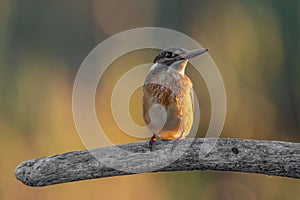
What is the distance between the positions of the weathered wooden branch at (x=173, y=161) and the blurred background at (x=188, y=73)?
96 cm

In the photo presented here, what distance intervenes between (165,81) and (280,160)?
1.30ft

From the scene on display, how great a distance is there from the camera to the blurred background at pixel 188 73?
8.80ft

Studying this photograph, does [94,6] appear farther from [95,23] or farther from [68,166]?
[68,166]

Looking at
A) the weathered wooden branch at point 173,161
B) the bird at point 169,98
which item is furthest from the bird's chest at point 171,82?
the weathered wooden branch at point 173,161

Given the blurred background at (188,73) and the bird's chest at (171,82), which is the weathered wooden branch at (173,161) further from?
the blurred background at (188,73)

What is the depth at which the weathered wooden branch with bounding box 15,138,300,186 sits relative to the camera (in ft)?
5.14

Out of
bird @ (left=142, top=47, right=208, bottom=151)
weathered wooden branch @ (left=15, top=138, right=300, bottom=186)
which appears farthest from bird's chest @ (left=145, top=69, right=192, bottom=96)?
weathered wooden branch @ (left=15, top=138, right=300, bottom=186)

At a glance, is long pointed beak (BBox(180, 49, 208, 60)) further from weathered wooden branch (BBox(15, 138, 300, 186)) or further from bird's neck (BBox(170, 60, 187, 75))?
weathered wooden branch (BBox(15, 138, 300, 186))

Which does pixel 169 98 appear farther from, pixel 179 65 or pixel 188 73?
pixel 188 73

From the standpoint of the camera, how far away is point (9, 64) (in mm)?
2797

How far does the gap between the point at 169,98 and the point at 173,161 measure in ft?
0.79

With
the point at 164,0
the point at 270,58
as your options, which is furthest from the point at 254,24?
the point at 164,0

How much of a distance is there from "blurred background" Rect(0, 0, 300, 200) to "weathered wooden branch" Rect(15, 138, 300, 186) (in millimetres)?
963

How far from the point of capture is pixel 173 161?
1584mm
